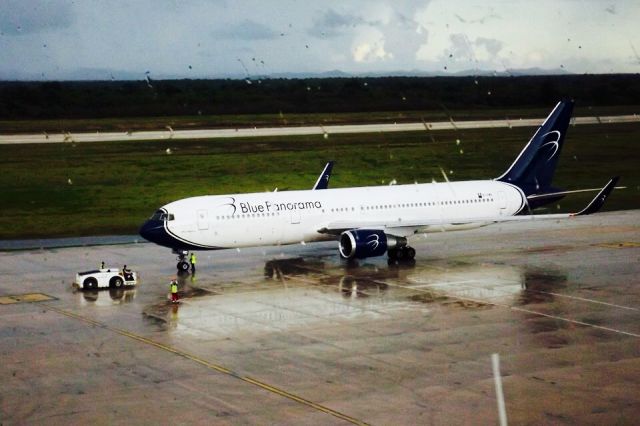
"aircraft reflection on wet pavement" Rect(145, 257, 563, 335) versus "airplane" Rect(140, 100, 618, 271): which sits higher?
"airplane" Rect(140, 100, 618, 271)

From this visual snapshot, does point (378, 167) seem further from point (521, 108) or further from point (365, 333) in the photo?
point (521, 108)

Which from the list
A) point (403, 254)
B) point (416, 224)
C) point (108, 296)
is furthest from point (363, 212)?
point (108, 296)

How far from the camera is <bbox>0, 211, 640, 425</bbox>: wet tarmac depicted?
102ft

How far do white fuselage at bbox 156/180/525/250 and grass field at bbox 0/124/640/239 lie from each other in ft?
61.1

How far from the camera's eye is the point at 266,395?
3209 centimetres

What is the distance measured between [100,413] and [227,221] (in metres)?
24.5

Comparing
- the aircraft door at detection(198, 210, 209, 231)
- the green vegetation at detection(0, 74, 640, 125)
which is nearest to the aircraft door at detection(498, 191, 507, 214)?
the aircraft door at detection(198, 210, 209, 231)

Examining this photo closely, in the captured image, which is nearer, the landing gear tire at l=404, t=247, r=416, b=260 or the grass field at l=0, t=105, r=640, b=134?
the landing gear tire at l=404, t=247, r=416, b=260

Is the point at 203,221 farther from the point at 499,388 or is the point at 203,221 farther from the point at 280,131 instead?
the point at 280,131

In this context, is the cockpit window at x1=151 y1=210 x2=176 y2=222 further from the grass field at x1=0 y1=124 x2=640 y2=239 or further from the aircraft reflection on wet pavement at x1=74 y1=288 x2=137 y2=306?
the grass field at x1=0 y1=124 x2=640 y2=239

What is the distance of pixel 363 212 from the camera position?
58.5 m

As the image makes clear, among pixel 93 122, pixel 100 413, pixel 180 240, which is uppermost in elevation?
pixel 93 122

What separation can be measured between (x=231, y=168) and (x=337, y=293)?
171ft

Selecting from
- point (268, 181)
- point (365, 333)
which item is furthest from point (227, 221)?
point (268, 181)
